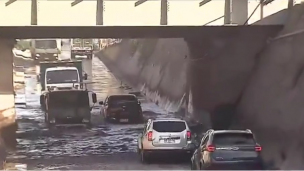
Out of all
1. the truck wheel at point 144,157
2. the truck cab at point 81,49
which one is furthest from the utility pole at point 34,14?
the truck cab at point 81,49

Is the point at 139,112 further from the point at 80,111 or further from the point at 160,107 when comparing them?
the point at 160,107

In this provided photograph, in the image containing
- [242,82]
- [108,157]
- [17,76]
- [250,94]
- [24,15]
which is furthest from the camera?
[17,76]

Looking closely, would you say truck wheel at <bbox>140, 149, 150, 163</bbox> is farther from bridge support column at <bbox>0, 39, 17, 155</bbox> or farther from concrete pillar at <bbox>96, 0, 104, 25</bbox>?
bridge support column at <bbox>0, 39, 17, 155</bbox>

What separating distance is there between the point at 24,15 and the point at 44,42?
4424cm

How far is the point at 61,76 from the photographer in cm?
4612

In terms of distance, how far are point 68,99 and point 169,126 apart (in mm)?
16045

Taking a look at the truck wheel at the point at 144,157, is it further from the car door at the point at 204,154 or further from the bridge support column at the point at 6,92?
the bridge support column at the point at 6,92

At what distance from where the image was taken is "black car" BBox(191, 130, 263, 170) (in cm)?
1719

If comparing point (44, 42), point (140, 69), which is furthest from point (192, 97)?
point (44, 42)

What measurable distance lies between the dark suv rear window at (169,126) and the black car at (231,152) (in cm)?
554

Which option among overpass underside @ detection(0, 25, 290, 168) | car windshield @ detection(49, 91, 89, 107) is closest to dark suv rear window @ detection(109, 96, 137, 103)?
car windshield @ detection(49, 91, 89, 107)

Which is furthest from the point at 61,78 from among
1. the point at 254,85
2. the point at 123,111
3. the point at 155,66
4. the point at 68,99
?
the point at 254,85

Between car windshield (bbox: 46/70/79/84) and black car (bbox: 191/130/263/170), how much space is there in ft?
95.4

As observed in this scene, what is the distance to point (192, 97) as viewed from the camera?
3956 centimetres
